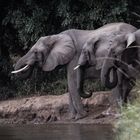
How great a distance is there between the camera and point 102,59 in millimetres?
19188

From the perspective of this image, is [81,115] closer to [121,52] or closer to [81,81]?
[81,81]

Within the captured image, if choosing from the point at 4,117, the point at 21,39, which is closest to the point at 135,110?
the point at 4,117

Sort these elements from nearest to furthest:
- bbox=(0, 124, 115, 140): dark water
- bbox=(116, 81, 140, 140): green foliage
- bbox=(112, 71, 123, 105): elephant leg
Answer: bbox=(116, 81, 140, 140): green foliage
bbox=(0, 124, 115, 140): dark water
bbox=(112, 71, 123, 105): elephant leg

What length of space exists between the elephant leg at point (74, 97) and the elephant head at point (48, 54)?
1.18 ft

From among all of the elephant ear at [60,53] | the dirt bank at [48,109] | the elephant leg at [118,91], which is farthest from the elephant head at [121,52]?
the elephant ear at [60,53]

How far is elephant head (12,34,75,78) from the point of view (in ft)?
67.8

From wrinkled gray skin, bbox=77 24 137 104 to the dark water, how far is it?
1.47 meters

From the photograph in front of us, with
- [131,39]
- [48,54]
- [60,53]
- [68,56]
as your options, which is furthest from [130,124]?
[48,54]

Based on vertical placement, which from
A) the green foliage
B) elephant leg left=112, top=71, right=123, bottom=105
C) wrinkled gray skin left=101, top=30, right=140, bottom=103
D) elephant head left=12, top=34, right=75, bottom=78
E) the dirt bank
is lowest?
the dirt bank

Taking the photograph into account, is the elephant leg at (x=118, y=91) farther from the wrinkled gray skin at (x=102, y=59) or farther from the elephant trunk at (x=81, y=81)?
the elephant trunk at (x=81, y=81)

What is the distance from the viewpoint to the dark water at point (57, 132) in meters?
14.5

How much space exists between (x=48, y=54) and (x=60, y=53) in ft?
1.26

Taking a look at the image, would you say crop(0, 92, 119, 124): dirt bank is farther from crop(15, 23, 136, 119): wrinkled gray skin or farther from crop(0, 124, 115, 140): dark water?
crop(0, 124, 115, 140): dark water

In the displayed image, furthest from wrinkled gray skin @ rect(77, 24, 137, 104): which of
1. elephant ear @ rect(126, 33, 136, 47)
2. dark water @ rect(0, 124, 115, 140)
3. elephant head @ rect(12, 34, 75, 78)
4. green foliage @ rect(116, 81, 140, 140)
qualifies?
green foliage @ rect(116, 81, 140, 140)
